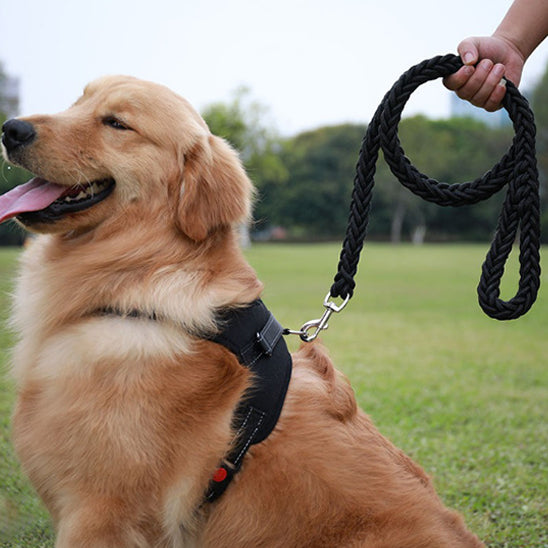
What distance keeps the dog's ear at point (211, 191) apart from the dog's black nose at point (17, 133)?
0.60 metres

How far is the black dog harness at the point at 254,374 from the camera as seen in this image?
83.5 inches

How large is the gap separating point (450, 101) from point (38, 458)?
149666 millimetres

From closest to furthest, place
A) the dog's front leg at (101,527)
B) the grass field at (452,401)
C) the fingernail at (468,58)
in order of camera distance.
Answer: the dog's front leg at (101,527) < the fingernail at (468,58) < the grass field at (452,401)

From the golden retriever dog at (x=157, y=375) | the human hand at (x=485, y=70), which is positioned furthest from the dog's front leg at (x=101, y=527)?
the human hand at (x=485, y=70)

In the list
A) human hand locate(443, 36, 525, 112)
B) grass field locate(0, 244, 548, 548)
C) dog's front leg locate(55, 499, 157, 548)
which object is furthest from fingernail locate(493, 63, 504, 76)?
dog's front leg locate(55, 499, 157, 548)

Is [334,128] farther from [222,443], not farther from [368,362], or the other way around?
[222,443]

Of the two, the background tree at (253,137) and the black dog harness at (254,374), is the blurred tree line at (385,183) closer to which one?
the background tree at (253,137)

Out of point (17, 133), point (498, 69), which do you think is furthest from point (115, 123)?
point (498, 69)

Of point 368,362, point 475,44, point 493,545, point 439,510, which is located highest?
point 475,44

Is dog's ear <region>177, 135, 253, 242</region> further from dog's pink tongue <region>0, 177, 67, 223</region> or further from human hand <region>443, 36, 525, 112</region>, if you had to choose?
human hand <region>443, 36, 525, 112</region>

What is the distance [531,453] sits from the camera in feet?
14.4

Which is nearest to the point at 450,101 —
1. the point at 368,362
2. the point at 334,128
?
the point at 334,128

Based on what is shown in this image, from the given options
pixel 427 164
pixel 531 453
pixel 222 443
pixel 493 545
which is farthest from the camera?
pixel 427 164

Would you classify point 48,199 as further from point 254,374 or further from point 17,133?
point 254,374
